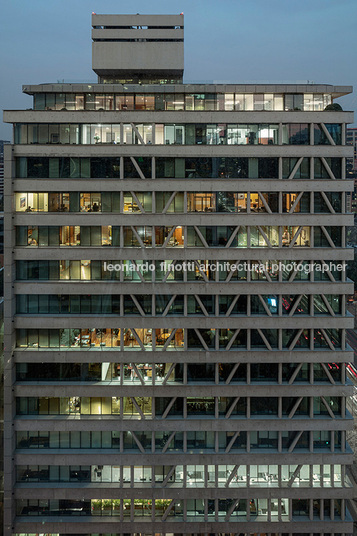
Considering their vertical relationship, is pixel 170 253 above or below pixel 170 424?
above

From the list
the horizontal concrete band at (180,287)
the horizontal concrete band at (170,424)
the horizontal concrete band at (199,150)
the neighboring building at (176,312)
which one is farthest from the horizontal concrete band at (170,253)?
the horizontal concrete band at (170,424)

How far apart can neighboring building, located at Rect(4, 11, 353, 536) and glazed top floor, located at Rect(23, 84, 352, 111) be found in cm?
14

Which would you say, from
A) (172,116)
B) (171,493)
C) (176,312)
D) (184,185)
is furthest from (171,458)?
(172,116)

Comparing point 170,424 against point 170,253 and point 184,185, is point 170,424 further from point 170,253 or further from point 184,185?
point 184,185

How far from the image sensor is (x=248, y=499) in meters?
40.8

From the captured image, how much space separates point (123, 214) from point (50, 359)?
14.0m

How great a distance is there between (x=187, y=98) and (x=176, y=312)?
18.5 metres

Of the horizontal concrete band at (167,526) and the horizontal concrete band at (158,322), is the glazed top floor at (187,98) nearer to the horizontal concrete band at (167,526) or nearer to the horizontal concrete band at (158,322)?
the horizontal concrete band at (158,322)

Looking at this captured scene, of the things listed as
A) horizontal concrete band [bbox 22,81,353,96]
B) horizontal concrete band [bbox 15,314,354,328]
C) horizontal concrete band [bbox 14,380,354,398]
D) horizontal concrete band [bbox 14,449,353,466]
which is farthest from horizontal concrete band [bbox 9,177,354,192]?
horizontal concrete band [bbox 14,449,353,466]

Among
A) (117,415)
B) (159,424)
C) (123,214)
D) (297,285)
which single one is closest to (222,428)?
(159,424)

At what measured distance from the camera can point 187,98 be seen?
3969 cm

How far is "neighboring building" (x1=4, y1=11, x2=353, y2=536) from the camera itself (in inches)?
1543

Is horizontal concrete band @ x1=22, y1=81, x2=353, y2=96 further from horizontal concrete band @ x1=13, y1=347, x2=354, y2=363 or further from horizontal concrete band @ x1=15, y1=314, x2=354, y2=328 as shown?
horizontal concrete band @ x1=13, y1=347, x2=354, y2=363

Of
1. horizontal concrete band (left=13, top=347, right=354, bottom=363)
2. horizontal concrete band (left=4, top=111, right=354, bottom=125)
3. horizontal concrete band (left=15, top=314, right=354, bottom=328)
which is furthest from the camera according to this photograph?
horizontal concrete band (left=13, top=347, right=354, bottom=363)
